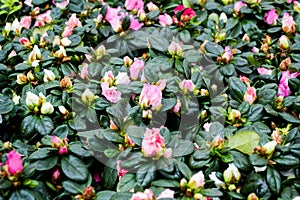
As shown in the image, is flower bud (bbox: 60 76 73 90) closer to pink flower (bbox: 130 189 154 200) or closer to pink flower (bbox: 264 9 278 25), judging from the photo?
pink flower (bbox: 130 189 154 200)

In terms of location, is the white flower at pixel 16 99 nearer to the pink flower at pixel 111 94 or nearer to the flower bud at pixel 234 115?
the pink flower at pixel 111 94

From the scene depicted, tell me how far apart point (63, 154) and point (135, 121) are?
0.25m

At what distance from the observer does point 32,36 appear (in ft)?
6.26

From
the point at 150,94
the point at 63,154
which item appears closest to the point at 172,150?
the point at 150,94

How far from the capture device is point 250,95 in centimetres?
161

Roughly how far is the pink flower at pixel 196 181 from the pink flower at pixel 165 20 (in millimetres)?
931

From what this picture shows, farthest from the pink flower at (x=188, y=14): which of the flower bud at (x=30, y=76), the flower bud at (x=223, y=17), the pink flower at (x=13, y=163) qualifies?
the pink flower at (x=13, y=163)

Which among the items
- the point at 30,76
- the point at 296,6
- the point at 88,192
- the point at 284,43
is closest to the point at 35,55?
the point at 30,76

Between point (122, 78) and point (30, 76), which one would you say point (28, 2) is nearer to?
point (30, 76)

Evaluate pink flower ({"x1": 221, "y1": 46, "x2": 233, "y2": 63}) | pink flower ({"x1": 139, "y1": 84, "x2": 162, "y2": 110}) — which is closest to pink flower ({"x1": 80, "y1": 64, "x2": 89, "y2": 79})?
pink flower ({"x1": 139, "y1": 84, "x2": 162, "y2": 110})

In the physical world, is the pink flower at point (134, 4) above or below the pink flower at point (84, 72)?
above

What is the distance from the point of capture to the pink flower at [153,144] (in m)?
1.32

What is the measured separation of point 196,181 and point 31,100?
2.06ft

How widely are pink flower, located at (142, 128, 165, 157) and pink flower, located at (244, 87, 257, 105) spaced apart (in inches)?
16.5
